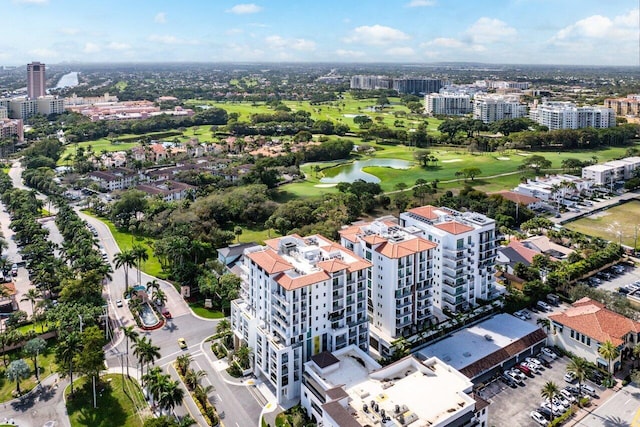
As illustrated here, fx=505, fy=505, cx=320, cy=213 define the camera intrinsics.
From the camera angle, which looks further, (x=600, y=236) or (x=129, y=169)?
(x=129, y=169)

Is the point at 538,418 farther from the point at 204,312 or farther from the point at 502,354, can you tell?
the point at 204,312

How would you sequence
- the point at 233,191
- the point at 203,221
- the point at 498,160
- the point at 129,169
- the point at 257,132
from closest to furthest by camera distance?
the point at 203,221 < the point at 233,191 < the point at 129,169 < the point at 498,160 < the point at 257,132

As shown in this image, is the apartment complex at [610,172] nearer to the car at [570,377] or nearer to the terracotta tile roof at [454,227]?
the terracotta tile roof at [454,227]

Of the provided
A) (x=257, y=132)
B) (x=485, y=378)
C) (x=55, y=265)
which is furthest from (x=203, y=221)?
(x=257, y=132)

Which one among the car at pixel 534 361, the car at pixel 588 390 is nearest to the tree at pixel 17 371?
the car at pixel 534 361

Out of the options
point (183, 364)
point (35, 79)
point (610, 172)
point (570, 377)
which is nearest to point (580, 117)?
point (610, 172)

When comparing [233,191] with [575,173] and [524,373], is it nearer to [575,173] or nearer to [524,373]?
[524,373]

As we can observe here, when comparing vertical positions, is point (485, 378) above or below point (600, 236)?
below

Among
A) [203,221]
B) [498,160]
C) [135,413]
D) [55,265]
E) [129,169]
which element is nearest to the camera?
[135,413]

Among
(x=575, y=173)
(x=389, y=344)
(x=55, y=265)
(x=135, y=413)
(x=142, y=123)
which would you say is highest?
(x=142, y=123)
